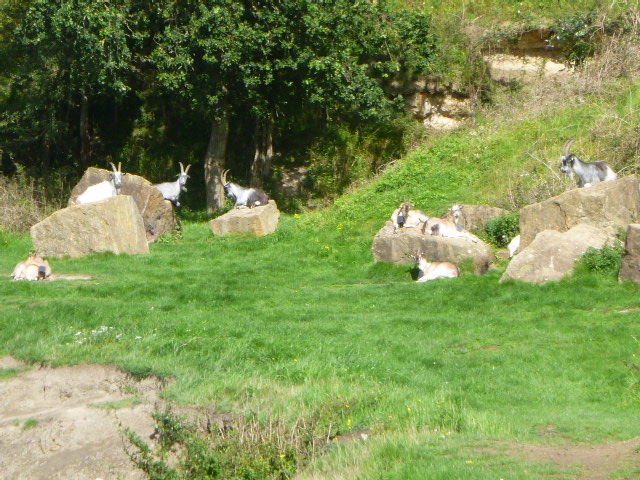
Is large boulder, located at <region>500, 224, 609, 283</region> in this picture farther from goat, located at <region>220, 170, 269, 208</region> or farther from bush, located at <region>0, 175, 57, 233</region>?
bush, located at <region>0, 175, 57, 233</region>

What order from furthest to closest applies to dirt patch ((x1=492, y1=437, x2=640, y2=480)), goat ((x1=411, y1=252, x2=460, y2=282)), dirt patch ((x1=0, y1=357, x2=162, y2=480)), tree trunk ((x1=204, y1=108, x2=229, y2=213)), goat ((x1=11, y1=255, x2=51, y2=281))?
tree trunk ((x1=204, y1=108, x2=229, y2=213))
goat ((x1=11, y1=255, x2=51, y2=281))
goat ((x1=411, y1=252, x2=460, y2=282))
dirt patch ((x1=0, y1=357, x2=162, y2=480))
dirt patch ((x1=492, y1=437, x2=640, y2=480))

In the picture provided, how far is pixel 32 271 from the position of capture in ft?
57.1

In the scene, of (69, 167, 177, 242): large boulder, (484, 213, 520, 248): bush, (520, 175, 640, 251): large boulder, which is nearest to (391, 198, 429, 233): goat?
(484, 213, 520, 248): bush

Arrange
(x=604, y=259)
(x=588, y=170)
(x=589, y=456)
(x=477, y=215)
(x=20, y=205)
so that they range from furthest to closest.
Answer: (x=20, y=205)
(x=477, y=215)
(x=588, y=170)
(x=604, y=259)
(x=589, y=456)

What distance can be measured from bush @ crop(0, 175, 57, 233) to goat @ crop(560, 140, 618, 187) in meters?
14.6

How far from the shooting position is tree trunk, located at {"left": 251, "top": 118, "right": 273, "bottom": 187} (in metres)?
28.8

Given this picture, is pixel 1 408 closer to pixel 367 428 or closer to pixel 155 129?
pixel 367 428

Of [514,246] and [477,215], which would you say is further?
[477,215]

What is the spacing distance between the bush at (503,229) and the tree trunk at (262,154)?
10901 millimetres

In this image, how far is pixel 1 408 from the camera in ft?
35.0

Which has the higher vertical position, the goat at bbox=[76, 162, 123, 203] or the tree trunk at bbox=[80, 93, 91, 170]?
the tree trunk at bbox=[80, 93, 91, 170]

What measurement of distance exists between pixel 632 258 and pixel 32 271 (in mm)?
10963

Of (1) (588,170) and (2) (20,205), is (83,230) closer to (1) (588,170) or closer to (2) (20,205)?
(2) (20,205)

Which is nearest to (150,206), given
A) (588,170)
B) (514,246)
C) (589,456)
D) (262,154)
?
(262,154)
